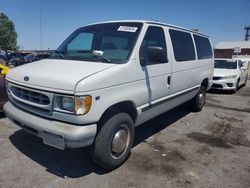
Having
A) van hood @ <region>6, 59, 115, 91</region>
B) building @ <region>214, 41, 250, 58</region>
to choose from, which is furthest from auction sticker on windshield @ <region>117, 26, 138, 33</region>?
building @ <region>214, 41, 250, 58</region>

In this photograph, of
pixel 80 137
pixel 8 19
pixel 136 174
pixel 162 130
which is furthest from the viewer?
pixel 8 19

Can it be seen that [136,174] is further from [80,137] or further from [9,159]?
[9,159]

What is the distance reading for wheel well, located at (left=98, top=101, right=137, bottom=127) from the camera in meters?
3.05

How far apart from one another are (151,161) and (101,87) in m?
1.59

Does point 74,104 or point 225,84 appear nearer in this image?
point 74,104

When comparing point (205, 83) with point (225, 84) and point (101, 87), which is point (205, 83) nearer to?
point (225, 84)

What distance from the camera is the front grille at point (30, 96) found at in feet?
9.36

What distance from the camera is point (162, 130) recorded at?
16.5 ft

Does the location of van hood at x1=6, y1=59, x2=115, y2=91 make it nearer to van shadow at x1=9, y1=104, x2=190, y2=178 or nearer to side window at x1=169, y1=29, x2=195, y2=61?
van shadow at x1=9, y1=104, x2=190, y2=178

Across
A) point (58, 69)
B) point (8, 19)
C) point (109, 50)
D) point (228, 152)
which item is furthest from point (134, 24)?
point (8, 19)

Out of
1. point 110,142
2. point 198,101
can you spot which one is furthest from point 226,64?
point 110,142

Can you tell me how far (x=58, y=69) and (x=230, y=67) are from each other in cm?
1025

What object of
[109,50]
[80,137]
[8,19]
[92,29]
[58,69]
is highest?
[8,19]

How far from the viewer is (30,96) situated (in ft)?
9.98
